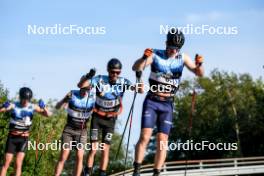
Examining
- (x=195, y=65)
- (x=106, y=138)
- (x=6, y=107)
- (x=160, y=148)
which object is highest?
(x=195, y=65)

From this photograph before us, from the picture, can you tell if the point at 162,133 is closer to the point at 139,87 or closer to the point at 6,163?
the point at 139,87

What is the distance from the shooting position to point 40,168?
48281 millimetres

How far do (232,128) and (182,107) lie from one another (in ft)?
36.0

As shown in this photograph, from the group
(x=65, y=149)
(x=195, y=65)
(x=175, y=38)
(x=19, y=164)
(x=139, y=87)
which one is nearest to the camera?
(x=175, y=38)

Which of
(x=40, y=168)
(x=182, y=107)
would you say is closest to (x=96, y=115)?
(x=40, y=168)

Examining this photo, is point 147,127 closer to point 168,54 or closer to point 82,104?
point 168,54

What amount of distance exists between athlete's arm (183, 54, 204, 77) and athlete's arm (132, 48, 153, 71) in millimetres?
961

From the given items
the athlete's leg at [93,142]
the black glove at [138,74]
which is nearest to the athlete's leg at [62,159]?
the athlete's leg at [93,142]

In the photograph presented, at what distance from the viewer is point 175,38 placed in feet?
44.9

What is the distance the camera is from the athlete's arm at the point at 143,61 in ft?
43.4

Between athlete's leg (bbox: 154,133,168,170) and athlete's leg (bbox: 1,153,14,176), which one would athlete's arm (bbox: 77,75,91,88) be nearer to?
athlete's leg (bbox: 154,133,168,170)

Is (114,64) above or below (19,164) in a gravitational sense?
above

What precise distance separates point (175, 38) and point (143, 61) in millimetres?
915

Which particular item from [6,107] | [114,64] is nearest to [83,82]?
[114,64]
